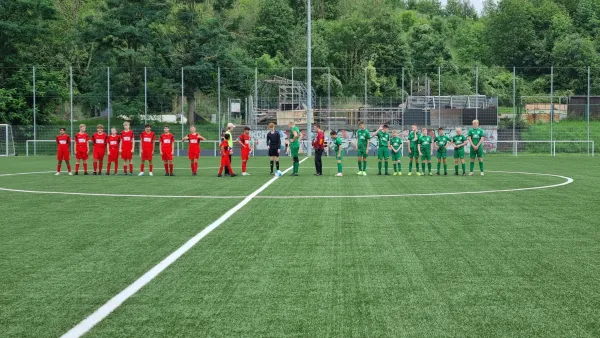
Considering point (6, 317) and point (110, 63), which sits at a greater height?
point (110, 63)

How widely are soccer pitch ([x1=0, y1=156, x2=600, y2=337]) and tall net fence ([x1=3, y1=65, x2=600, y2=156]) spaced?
1372 inches

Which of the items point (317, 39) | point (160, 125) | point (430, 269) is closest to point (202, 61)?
point (160, 125)

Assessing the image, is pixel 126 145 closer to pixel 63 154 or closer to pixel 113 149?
pixel 113 149

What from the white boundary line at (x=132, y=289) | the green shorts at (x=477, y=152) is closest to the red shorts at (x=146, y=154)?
the green shorts at (x=477, y=152)

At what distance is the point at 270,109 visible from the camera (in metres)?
52.4

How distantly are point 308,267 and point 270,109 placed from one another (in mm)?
45105

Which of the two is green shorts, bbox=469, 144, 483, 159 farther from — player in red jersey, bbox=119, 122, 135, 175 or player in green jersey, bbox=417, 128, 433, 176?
player in red jersey, bbox=119, 122, 135, 175

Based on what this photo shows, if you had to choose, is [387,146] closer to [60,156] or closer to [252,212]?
[60,156]

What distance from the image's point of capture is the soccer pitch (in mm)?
5500

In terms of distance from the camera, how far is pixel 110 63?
→ 56.9 metres

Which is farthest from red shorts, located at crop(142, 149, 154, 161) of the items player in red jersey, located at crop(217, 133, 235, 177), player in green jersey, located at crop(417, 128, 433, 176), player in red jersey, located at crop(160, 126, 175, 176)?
player in green jersey, located at crop(417, 128, 433, 176)

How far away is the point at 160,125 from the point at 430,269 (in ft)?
147

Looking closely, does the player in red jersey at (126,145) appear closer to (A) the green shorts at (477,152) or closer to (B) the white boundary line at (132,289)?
(A) the green shorts at (477,152)

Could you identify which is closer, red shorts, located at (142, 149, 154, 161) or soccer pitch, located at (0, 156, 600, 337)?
soccer pitch, located at (0, 156, 600, 337)
